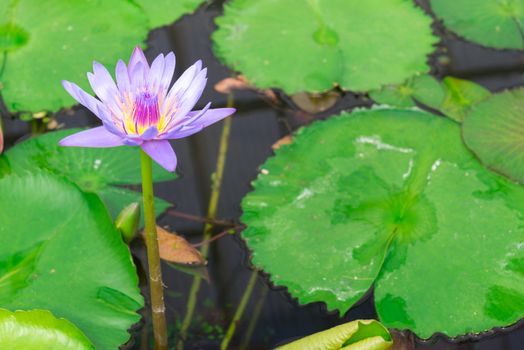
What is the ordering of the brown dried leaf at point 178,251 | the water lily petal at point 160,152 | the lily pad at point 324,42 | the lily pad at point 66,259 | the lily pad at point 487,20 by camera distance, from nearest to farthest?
1. the water lily petal at point 160,152
2. the lily pad at point 66,259
3. the brown dried leaf at point 178,251
4. the lily pad at point 324,42
5. the lily pad at point 487,20

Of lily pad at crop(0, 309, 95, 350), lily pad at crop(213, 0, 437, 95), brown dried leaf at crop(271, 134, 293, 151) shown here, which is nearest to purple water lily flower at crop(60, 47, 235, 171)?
lily pad at crop(0, 309, 95, 350)

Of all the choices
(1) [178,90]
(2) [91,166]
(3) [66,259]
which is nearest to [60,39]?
(2) [91,166]

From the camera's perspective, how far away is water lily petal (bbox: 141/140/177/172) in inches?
54.6

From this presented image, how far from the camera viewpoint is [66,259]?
5.88ft

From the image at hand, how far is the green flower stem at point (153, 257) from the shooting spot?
57.3 inches

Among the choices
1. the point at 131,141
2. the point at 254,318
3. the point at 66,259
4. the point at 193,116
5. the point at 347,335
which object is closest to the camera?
the point at 131,141

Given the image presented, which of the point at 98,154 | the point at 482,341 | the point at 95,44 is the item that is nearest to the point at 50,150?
the point at 98,154

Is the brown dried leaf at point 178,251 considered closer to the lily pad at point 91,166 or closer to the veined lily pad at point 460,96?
the lily pad at point 91,166

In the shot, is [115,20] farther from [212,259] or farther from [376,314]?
[376,314]

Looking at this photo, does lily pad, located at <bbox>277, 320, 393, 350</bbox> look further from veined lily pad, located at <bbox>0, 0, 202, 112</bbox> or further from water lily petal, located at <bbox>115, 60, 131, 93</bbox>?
veined lily pad, located at <bbox>0, 0, 202, 112</bbox>

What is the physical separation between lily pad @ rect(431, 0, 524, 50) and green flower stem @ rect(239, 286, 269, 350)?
1.28 m

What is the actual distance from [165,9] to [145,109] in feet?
4.38

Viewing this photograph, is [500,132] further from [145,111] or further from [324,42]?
[145,111]

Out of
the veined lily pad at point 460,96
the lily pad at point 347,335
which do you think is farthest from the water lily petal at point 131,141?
the veined lily pad at point 460,96
